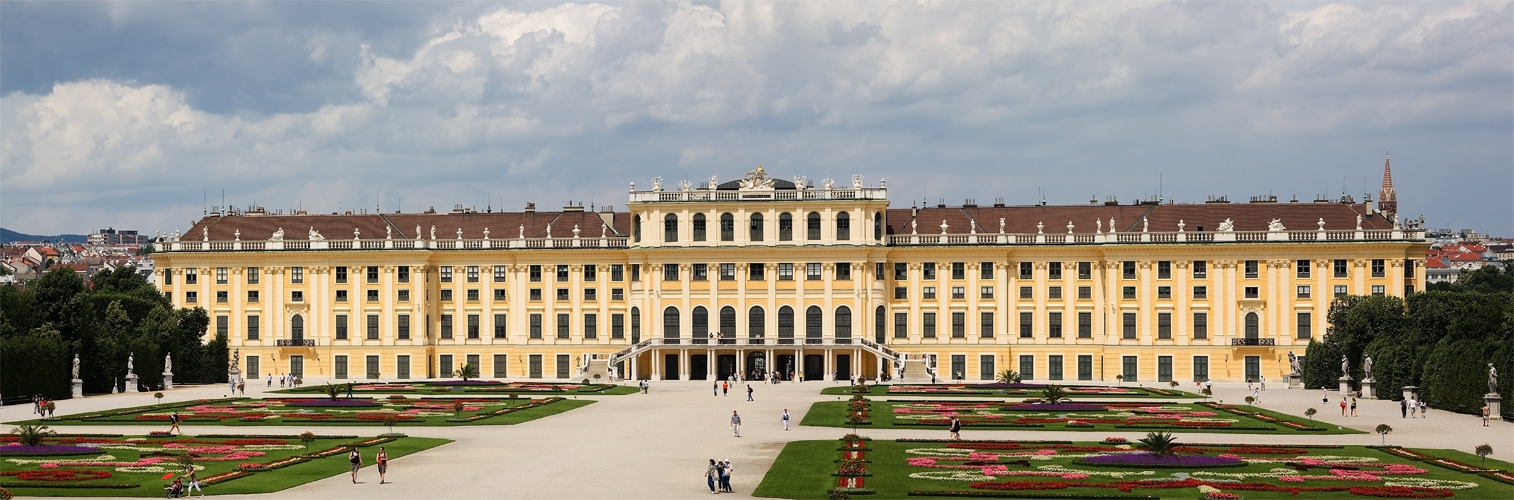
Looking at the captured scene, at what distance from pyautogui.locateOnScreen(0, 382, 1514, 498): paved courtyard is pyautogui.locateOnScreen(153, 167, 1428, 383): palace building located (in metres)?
20.8

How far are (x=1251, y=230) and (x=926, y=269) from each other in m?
22.4

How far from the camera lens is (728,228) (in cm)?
11519

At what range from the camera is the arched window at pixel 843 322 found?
114m

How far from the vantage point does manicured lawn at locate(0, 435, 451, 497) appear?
151 feet

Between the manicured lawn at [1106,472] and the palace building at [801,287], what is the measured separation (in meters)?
54.1

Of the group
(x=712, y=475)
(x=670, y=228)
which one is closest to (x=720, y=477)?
(x=712, y=475)

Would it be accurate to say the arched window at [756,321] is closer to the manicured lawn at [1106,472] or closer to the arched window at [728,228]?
the arched window at [728,228]

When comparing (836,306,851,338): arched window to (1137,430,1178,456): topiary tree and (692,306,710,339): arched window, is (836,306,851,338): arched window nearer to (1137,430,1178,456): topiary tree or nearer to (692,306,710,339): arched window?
(692,306,710,339): arched window

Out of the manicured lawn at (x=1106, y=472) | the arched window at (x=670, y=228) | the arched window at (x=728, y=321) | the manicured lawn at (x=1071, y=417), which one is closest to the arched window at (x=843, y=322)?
the arched window at (x=728, y=321)

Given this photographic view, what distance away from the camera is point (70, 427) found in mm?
67125

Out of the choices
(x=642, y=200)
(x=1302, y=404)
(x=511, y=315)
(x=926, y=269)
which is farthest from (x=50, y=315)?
(x=1302, y=404)

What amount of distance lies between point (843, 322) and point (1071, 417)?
143 ft

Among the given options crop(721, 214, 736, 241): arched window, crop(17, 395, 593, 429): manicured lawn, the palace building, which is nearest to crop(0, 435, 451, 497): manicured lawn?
crop(17, 395, 593, 429): manicured lawn

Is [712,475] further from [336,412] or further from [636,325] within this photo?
[636,325]
